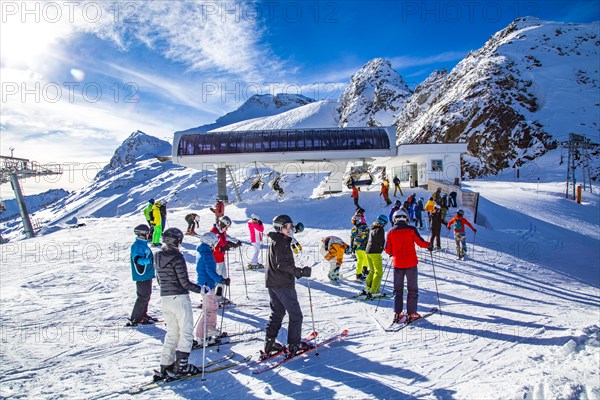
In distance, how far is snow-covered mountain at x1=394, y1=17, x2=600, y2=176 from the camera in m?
50.0

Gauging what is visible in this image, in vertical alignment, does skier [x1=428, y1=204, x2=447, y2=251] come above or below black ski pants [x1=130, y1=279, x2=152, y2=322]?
above

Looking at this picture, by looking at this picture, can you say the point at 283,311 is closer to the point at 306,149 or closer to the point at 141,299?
the point at 141,299

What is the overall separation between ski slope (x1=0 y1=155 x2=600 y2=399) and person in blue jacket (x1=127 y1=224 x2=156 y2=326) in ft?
1.03

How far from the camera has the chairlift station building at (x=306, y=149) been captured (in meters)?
32.2

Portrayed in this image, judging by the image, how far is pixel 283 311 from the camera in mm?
5141

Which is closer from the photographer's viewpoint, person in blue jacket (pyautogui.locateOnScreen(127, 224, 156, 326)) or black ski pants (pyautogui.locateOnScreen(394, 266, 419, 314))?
black ski pants (pyautogui.locateOnScreen(394, 266, 419, 314))

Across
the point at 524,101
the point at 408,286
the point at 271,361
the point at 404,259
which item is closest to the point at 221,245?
the point at 271,361

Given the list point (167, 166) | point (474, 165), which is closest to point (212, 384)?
point (474, 165)

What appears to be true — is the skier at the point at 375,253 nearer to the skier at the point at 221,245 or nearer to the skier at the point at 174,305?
the skier at the point at 221,245

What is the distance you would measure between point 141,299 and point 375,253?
4.84 m

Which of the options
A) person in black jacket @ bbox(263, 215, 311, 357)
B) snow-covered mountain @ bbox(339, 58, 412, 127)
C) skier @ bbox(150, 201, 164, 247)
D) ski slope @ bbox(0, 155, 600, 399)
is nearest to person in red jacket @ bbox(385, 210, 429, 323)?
ski slope @ bbox(0, 155, 600, 399)

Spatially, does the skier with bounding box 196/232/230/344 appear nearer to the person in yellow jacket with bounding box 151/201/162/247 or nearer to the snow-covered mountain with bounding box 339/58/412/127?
the person in yellow jacket with bounding box 151/201/162/247

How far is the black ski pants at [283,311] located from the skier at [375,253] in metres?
3.05

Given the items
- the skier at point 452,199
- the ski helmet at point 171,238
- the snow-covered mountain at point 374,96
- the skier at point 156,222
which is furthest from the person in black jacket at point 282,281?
the snow-covered mountain at point 374,96
